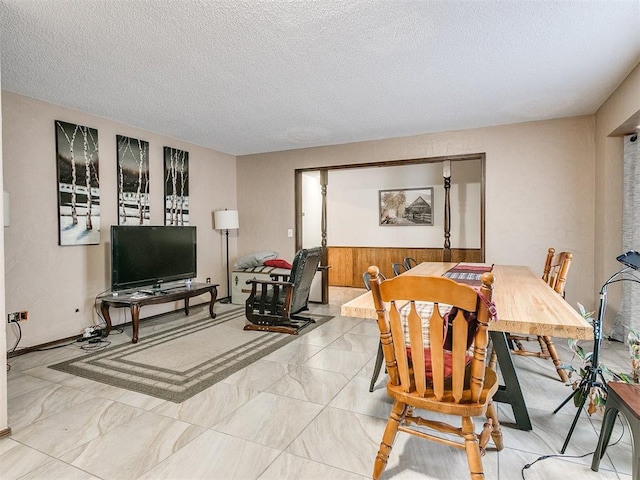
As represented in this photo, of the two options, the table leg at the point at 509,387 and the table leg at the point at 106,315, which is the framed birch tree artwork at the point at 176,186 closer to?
the table leg at the point at 106,315

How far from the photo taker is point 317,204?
6.25 meters

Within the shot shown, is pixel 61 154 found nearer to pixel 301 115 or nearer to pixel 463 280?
pixel 301 115

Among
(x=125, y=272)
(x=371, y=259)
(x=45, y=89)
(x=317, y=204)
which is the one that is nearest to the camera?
(x=45, y=89)

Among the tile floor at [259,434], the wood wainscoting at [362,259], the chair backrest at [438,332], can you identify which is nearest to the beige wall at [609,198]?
the tile floor at [259,434]

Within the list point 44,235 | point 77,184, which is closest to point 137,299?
point 44,235

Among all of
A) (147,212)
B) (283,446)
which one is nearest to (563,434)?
(283,446)

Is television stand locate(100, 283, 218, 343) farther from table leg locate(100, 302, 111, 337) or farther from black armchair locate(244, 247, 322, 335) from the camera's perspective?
black armchair locate(244, 247, 322, 335)

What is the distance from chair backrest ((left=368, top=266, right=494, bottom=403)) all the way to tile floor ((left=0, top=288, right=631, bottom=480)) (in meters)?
0.53

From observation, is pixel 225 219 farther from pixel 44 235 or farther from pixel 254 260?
pixel 44 235

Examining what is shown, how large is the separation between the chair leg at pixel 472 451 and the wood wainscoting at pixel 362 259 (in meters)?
5.23

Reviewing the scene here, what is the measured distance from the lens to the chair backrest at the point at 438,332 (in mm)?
1280

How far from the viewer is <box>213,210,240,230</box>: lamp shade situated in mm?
5410

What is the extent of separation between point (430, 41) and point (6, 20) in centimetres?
265

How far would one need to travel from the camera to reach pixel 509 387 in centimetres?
202
